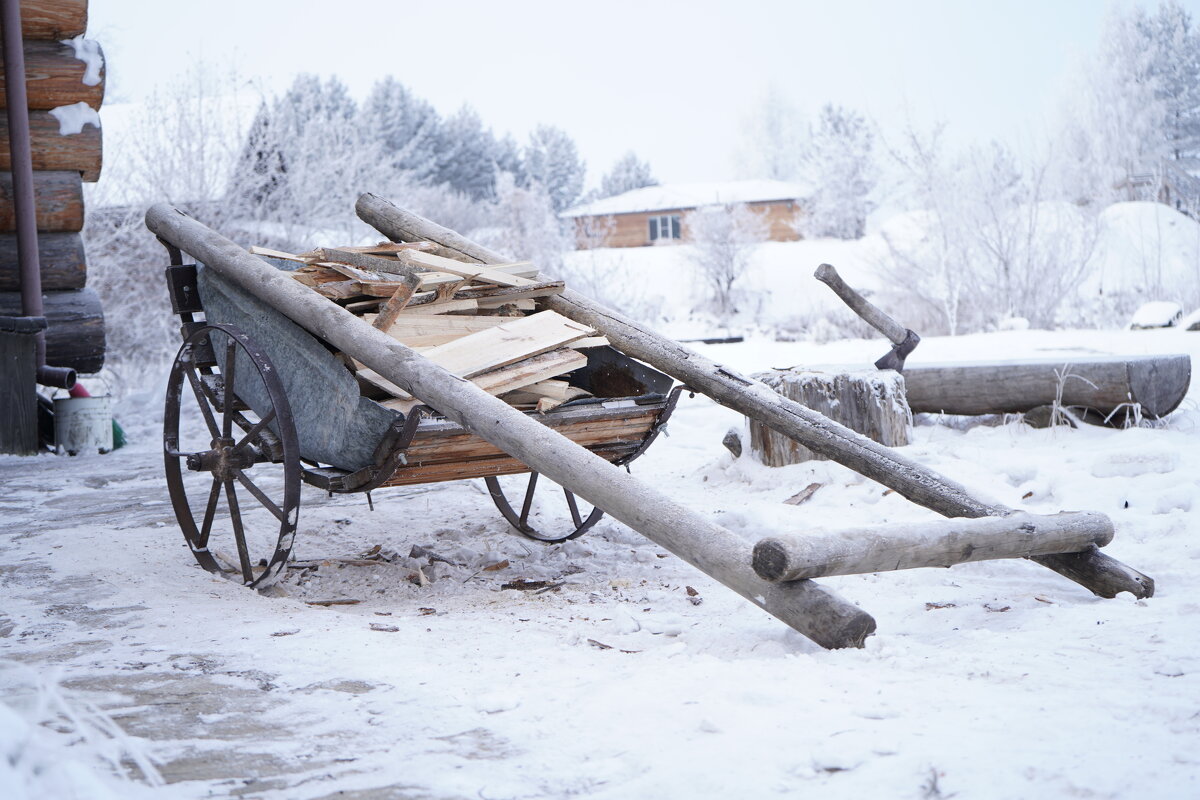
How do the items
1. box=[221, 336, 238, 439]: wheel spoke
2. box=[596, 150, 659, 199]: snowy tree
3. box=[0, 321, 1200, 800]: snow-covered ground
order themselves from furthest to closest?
A: box=[596, 150, 659, 199]: snowy tree, box=[221, 336, 238, 439]: wheel spoke, box=[0, 321, 1200, 800]: snow-covered ground

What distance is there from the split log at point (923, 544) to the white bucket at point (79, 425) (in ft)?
22.5

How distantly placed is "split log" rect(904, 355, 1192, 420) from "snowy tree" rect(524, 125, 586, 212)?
4178cm

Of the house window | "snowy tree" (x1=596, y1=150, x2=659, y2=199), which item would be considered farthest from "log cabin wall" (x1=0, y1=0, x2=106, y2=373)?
"snowy tree" (x1=596, y1=150, x2=659, y2=199)

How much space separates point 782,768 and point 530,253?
79.4ft

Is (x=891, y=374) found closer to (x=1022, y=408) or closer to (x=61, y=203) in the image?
(x=1022, y=408)

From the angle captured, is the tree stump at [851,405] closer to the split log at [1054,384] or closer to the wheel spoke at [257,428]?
the split log at [1054,384]

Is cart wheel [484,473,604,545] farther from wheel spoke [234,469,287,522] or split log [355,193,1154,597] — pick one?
wheel spoke [234,469,287,522]

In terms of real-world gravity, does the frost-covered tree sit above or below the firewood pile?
above

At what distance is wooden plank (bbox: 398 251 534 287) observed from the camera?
3895 mm

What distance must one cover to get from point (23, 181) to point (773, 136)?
2056 inches

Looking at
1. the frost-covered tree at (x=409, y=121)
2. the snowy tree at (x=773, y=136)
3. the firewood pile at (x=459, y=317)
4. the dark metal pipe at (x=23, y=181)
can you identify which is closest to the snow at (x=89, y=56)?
the dark metal pipe at (x=23, y=181)

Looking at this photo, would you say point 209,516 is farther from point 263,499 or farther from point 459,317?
point 459,317

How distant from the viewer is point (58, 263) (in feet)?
25.0

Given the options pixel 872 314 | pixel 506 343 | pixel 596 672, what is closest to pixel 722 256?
pixel 872 314
